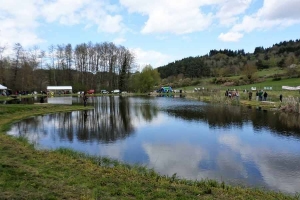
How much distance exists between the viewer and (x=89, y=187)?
7.45m

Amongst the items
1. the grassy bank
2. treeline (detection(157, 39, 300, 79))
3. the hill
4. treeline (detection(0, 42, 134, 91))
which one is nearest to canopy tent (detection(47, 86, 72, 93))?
treeline (detection(0, 42, 134, 91))

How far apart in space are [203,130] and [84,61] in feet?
271

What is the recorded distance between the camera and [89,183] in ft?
25.5

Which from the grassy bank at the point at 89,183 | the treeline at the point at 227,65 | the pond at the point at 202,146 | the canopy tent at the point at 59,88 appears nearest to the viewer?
the grassy bank at the point at 89,183

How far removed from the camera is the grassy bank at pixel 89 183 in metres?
6.82

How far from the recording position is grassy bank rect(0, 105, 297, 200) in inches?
269

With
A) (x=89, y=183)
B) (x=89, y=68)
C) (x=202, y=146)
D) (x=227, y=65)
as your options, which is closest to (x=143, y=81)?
(x=89, y=68)

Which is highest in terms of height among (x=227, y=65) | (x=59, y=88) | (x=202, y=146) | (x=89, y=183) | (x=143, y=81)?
(x=227, y=65)

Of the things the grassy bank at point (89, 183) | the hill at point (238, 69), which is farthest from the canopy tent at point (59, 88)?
the grassy bank at point (89, 183)

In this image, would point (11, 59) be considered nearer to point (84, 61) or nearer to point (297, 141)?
point (84, 61)

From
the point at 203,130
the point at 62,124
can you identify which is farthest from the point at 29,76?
the point at 203,130

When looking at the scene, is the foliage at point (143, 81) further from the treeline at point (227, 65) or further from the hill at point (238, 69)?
the treeline at point (227, 65)

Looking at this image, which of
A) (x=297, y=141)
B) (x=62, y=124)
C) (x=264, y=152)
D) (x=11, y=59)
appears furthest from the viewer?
(x=11, y=59)

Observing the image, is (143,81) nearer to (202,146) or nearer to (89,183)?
(202,146)
